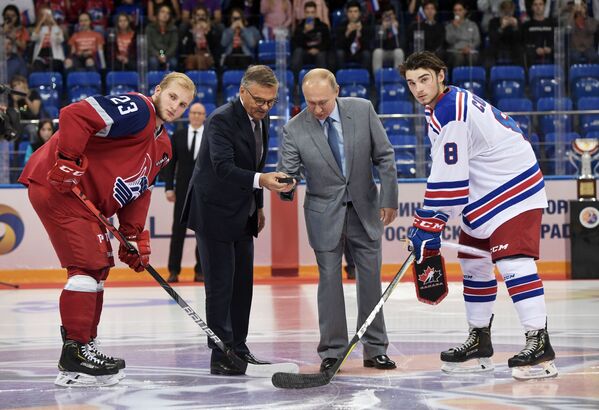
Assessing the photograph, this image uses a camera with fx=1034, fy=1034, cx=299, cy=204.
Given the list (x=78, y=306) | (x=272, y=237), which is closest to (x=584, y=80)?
(x=272, y=237)

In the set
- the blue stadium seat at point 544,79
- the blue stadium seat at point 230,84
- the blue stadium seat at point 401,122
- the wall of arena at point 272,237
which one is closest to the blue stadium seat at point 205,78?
the blue stadium seat at point 230,84

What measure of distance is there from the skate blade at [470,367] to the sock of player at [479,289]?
17 cm

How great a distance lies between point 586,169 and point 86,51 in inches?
204

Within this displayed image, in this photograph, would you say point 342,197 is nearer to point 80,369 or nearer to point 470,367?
point 470,367

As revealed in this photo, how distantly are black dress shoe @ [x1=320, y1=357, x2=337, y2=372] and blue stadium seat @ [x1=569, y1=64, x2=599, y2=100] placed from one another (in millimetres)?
6094

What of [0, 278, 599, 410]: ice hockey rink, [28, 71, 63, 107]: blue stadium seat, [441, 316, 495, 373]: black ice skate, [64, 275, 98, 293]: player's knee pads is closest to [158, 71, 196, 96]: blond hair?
[64, 275, 98, 293]: player's knee pads

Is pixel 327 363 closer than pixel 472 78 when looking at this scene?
Yes

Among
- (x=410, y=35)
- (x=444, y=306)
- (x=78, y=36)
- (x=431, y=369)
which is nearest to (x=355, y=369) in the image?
(x=431, y=369)

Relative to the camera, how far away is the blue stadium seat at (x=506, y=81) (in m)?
10.3

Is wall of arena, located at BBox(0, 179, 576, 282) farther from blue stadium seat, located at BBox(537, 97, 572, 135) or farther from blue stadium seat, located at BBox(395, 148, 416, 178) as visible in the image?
blue stadium seat, located at BBox(537, 97, 572, 135)

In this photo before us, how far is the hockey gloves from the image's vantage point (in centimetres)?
437

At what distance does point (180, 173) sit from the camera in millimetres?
8914

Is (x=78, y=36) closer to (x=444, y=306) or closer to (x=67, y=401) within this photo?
(x=444, y=306)

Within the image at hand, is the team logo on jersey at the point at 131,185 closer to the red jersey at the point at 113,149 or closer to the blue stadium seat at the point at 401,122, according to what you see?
the red jersey at the point at 113,149
